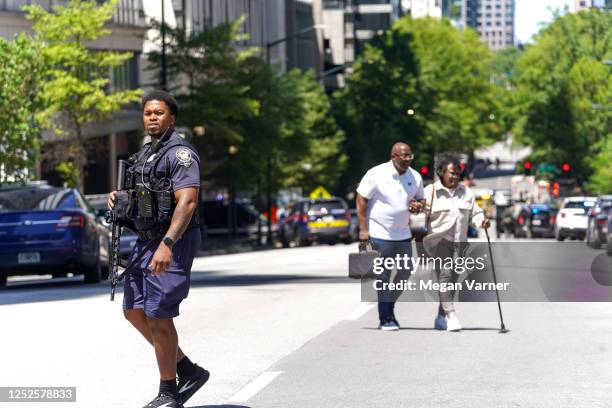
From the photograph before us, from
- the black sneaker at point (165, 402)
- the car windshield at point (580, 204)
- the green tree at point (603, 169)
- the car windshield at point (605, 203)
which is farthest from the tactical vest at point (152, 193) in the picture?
the green tree at point (603, 169)

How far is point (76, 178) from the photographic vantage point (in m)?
46.9

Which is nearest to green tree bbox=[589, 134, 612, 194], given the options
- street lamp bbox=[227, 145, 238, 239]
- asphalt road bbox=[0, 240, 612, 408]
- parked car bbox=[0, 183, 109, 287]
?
street lamp bbox=[227, 145, 238, 239]

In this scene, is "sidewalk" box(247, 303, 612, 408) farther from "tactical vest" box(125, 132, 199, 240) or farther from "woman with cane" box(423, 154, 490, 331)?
"tactical vest" box(125, 132, 199, 240)

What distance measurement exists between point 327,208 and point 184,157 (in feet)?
157

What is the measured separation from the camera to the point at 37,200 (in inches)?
1011

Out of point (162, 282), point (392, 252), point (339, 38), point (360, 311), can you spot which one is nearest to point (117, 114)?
point (360, 311)

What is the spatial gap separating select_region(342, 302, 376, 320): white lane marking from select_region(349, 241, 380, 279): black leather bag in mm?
2049

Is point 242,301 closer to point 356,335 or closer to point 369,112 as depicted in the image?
point 356,335

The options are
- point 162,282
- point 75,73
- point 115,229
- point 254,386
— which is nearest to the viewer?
point 162,282

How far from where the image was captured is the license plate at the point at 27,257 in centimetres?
2472

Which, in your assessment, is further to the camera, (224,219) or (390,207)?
(224,219)

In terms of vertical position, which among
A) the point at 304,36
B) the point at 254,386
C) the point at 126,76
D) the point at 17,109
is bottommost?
the point at 254,386

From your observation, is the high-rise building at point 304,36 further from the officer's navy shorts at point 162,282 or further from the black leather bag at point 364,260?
the officer's navy shorts at point 162,282

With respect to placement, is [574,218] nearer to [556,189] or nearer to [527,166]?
[527,166]
